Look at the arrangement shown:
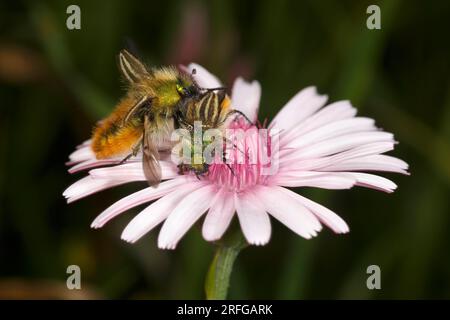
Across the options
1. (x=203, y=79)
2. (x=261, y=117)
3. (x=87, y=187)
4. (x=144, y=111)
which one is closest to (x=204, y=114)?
(x=144, y=111)

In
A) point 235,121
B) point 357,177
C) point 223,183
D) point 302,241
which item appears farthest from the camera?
point 302,241

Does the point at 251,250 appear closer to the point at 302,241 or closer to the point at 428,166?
the point at 302,241

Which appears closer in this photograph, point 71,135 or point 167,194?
point 167,194

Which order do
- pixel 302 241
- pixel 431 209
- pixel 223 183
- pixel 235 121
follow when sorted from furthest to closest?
pixel 431 209 → pixel 302 241 → pixel 235 121 → pixel 223 183

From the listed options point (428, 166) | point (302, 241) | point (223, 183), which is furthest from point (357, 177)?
point (428, 166)

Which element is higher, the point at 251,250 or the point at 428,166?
the point at 428,166

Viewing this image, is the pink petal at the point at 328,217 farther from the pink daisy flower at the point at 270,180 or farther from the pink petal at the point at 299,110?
the pink petal at the point at 299,110

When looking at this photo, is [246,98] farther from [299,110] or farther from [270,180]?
[270,180]

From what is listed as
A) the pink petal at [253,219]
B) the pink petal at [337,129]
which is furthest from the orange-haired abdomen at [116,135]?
the pink petal at [337,129]
